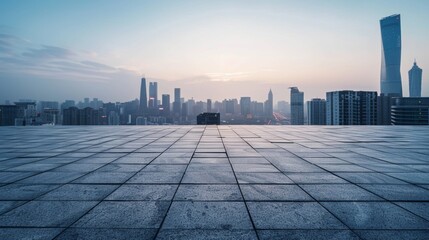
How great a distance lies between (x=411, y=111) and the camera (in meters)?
138

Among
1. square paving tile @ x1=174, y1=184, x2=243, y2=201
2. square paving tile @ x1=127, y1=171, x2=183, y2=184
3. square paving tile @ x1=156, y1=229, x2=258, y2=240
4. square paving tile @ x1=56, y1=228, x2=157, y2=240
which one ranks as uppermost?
square paving tile @ x1=127, y1=171, x2=183, y2=184

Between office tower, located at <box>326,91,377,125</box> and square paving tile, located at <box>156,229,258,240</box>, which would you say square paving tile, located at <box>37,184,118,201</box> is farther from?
office tower, located at <box>326,91,377,125</box>

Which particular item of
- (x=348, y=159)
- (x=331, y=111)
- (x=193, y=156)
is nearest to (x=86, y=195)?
(x=193, y=156)

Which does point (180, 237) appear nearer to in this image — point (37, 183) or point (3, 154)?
point (37, 183)

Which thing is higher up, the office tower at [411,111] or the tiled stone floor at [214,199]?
the office tower at [411,111]

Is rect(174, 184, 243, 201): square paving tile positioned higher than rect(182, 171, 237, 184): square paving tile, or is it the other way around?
rect(182, 171, 237, 184): square paving tile

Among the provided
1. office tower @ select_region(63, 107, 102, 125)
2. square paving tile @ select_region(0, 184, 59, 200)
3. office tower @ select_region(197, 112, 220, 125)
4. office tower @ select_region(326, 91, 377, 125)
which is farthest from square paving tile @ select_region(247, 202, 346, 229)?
office tower @ select_region(326, 91, 377, 125)

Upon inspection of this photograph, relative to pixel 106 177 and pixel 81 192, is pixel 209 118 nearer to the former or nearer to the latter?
pixel 106 177

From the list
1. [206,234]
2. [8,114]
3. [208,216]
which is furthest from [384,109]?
[8,114]

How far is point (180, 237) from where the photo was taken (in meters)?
3.50

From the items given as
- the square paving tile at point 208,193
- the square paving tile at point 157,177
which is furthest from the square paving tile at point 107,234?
the square paving tile at point 157,177

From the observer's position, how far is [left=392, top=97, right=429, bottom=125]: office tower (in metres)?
136

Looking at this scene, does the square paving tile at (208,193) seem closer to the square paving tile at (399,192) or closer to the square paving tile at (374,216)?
the square paving tile at (374,216)

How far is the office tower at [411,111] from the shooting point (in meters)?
136
